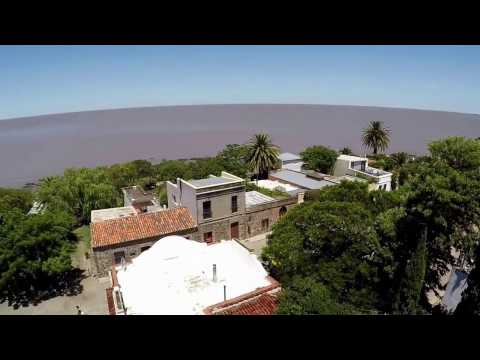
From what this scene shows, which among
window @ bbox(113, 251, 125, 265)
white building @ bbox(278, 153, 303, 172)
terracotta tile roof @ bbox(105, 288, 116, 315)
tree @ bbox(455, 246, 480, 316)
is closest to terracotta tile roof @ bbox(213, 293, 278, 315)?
terracotta tile roof @ bbox(105, 288, 116, 315)

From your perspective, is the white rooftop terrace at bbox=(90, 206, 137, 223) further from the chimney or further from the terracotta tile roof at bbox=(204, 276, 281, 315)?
the terracotta tile roof at bbox=(204, 276, 281, 315)

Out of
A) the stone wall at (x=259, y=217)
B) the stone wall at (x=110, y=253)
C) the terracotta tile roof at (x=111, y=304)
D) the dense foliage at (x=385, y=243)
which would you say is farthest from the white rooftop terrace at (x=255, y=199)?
the terracotta tile roof at (x=111, y=304)

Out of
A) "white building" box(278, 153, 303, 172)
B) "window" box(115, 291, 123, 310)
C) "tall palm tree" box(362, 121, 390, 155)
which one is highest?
"tall palm tree" box(362, 121, 390, 155)

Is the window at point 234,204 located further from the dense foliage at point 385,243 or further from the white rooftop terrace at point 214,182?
the dense foliage at point 385,243

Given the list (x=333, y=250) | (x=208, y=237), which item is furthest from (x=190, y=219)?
(x=333, y=250)

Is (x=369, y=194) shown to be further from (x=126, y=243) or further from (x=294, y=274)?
(x=126, y=243)
